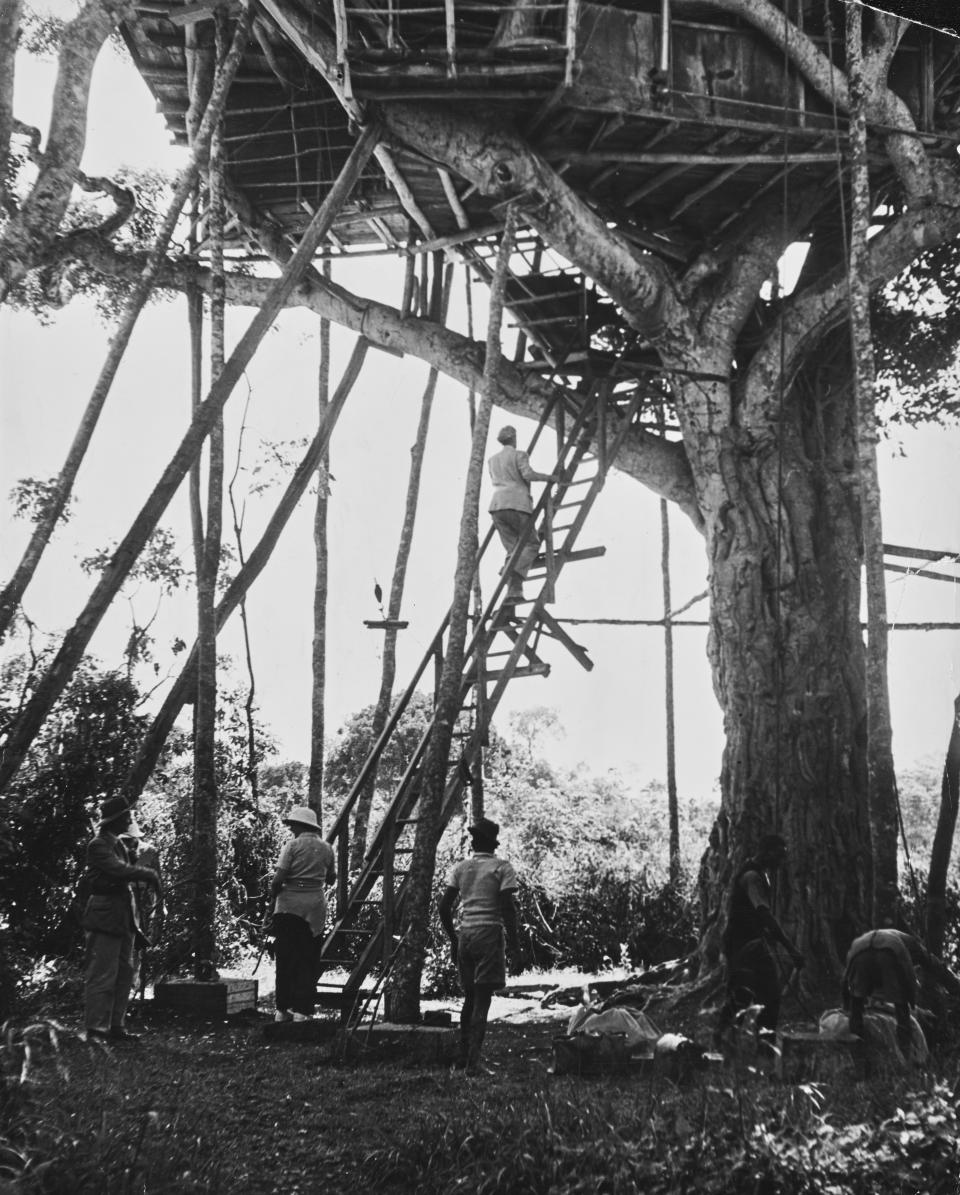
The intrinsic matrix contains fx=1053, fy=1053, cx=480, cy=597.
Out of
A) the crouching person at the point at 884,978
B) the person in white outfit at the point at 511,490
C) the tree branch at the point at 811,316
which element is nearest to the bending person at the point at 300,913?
the person in white outfit at the point at 511,490

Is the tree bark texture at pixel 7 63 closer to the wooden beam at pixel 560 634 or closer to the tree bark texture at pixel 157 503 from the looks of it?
the tree bark texture at pixel 157 503

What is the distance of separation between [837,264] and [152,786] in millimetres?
9280

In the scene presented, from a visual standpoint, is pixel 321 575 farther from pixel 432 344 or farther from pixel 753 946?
pixel 753 946

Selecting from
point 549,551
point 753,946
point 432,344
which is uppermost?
point 432,344

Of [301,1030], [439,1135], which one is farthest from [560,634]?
[439,1135]

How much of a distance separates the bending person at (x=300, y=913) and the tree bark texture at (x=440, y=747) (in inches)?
38.7

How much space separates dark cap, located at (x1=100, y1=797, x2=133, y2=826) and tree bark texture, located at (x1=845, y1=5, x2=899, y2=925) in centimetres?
506

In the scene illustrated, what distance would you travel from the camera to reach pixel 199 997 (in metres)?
7.14

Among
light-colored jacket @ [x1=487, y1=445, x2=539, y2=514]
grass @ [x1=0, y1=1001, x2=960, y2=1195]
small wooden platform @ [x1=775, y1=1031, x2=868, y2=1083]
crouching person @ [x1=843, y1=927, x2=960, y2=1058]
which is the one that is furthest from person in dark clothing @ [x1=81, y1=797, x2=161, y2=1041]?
light-colored jacket @ [x1=487, y1=445, x2=539, y2=514]

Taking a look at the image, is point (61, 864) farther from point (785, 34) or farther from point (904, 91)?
point (904, 91)

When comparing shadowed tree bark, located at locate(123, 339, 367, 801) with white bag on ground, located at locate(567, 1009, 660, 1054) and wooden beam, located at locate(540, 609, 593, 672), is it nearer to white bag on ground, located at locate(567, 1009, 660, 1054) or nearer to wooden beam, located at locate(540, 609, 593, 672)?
wooden beam, located at locate(540, 609, 593, 672)

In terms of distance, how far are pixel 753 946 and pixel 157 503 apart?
4797 mm

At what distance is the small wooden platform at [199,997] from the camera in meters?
7.01

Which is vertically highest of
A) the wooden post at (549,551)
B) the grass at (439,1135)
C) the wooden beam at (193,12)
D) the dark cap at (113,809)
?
the wooden beam at (193,12)
